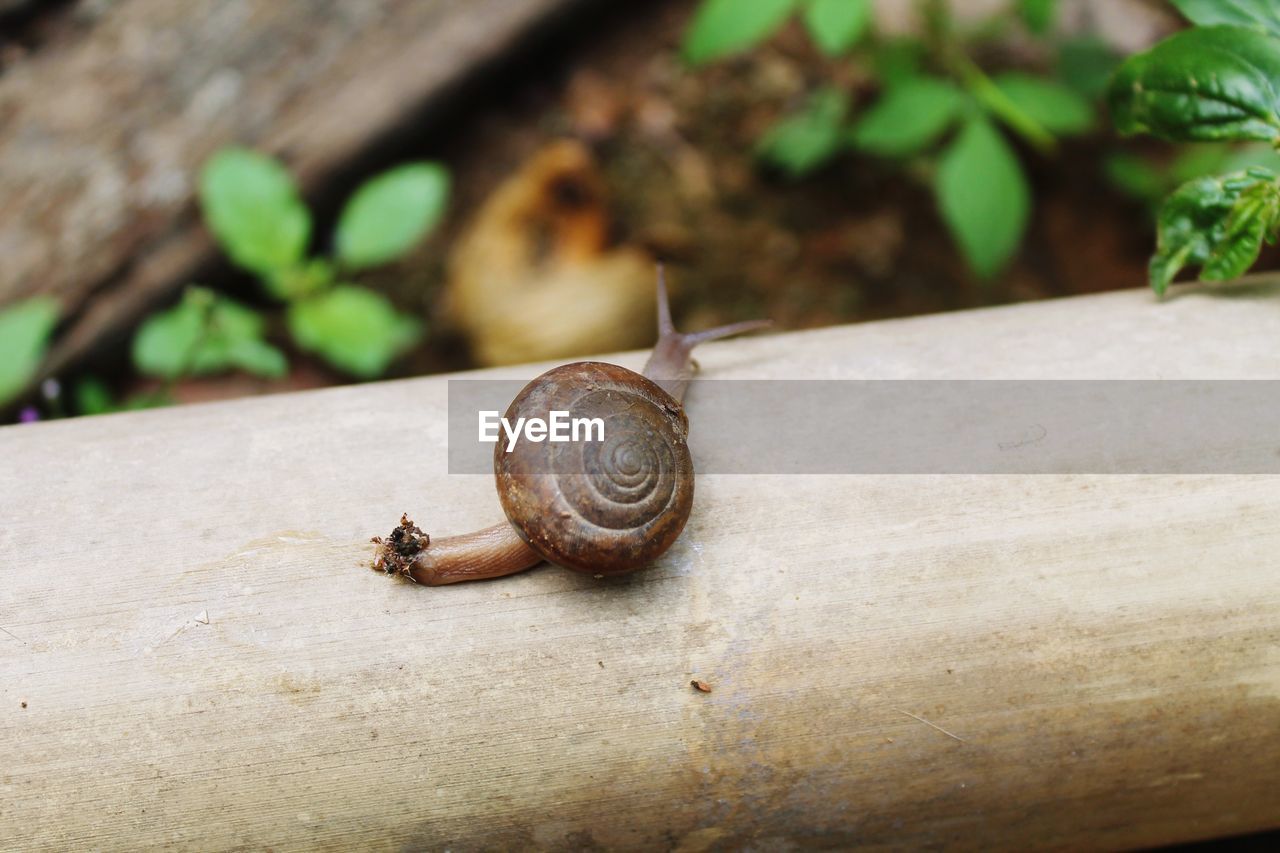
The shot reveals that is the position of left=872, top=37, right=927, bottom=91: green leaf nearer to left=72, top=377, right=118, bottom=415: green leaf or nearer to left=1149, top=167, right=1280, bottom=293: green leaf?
left=1149, top=167, right=1280, bottom=293: green leaf

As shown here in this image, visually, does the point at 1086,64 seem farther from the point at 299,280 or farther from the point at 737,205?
the point at 299,280

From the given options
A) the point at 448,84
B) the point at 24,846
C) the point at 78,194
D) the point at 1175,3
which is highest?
the point at 448,84

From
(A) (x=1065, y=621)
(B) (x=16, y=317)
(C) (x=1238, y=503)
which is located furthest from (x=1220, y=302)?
(B) (x=16, y=317)

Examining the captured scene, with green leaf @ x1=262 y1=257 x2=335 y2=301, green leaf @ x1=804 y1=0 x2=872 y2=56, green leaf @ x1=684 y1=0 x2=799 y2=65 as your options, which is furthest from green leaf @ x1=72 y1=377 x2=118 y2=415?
green leaf @ x1=804 y1=0 x2=872 y2=56

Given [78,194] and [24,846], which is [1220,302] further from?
[78,194]

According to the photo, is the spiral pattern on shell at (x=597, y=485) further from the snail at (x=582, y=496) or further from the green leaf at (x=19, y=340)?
the green leaf at (x=19, y=340)

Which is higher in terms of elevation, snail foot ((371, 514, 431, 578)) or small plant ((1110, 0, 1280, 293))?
small plant ((1110, 0, 1280, 293))
